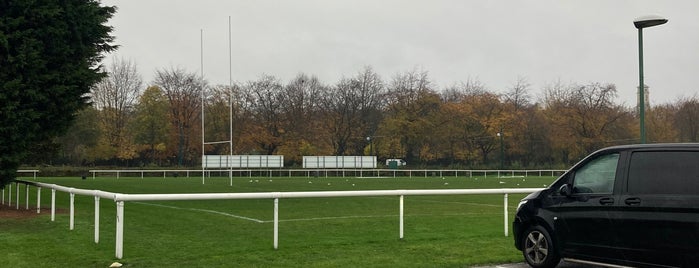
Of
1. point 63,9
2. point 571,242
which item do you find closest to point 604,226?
point 571,242

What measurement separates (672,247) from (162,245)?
24.4ft

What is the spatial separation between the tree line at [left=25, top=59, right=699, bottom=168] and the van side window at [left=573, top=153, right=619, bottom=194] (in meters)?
63.9

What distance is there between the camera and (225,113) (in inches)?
2963

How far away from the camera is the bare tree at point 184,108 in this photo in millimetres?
72250

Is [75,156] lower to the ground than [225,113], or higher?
lower

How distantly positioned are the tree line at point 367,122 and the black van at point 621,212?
209ft

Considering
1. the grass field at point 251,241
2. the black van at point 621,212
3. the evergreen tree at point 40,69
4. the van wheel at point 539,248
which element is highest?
the evergreen tree at point 40,69

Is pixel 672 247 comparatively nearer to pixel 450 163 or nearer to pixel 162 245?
pixel 162 245

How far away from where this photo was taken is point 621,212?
292 inches

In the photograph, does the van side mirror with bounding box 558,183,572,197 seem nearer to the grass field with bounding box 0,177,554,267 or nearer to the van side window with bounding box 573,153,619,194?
the van side window with bounding box 573,153,619,194

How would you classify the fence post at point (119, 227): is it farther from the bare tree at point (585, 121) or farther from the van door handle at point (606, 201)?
the bare tree at point (585, 121)

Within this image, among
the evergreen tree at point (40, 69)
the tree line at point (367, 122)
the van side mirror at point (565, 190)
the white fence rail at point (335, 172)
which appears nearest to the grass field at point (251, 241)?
the van side mirror at point (565, 190)

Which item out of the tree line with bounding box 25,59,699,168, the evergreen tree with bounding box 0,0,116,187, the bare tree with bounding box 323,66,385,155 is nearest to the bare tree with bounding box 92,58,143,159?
the tree line with bounding box 25,59,699,168

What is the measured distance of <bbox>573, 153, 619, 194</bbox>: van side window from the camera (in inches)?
306
